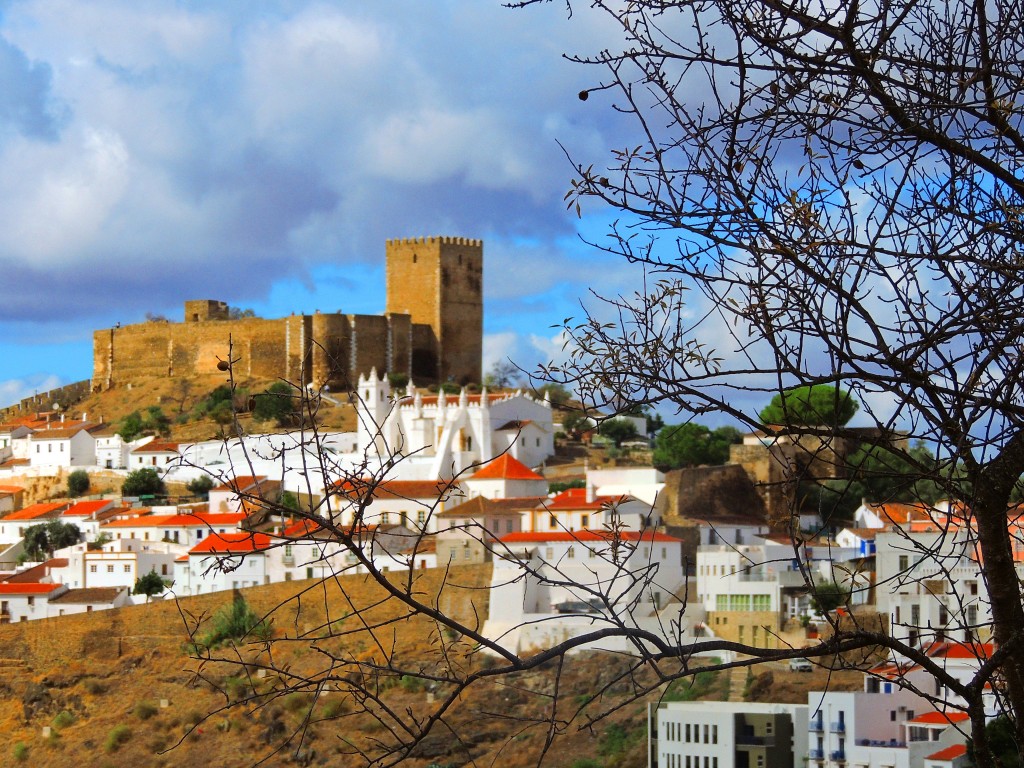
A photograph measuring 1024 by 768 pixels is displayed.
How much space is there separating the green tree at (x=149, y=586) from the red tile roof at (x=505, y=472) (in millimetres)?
9031

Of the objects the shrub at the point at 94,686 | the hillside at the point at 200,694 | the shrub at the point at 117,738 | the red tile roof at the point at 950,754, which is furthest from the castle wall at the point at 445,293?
the red tile roof at the point at 950,754

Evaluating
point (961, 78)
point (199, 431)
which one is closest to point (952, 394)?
point (961, 78)

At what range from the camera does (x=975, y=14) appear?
3803 mm

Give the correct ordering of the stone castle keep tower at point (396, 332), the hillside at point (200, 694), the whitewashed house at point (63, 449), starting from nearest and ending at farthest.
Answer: the hillside at point (200, 694)
the whitewashed house at point (63, 449)
the stone castle keep tower at point (396, 332)

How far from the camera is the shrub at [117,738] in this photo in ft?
124

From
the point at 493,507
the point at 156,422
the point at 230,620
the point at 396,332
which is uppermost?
the point at 396,332

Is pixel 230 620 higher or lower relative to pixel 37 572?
higher

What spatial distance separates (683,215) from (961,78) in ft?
2.42

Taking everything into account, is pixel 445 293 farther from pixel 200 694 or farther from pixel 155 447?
pixel 200 694

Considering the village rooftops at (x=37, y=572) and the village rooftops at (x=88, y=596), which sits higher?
the village rooftops at (x=37, y=572)

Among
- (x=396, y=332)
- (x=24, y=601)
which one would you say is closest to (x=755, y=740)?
(x=24, y=601)

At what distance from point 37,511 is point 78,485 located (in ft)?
14.2

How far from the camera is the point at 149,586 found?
136 feet

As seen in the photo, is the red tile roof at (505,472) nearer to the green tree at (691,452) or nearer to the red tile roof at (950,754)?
the green tree at (691,452)
